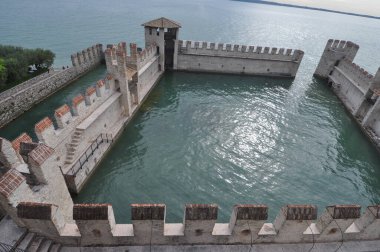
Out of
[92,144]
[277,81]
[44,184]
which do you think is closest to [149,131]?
[92,144]

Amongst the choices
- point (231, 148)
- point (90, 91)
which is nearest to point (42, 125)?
point (90, 91)

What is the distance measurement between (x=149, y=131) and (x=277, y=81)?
19.6m

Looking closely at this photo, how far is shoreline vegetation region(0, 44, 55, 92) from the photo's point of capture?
2058 cm

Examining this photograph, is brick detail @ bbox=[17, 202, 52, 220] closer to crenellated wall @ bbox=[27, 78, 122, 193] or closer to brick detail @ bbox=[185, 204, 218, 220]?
brick detail @ bbox=[185, 204, 218, 220]

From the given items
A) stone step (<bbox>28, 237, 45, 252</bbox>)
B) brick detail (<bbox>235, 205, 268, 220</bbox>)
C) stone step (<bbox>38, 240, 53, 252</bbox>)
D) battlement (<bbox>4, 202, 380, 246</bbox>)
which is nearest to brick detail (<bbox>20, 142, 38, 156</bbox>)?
battlement (<bbox>4, 202, 380, 246</bbox>)

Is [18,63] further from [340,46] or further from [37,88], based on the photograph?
[340,46]

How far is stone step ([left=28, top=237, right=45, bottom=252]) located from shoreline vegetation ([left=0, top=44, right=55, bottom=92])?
62.9ft

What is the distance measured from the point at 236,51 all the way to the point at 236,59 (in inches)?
39.4

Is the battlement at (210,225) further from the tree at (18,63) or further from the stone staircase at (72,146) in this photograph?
the tree at (18,63)

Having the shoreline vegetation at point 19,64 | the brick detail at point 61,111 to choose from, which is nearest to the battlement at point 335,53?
the brick detail at point 61,111

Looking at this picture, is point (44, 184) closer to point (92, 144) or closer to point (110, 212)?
point (110, 212)

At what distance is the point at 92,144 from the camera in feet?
44.4

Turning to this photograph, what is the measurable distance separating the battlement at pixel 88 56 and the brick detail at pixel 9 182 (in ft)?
77.1

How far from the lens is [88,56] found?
28.6m
